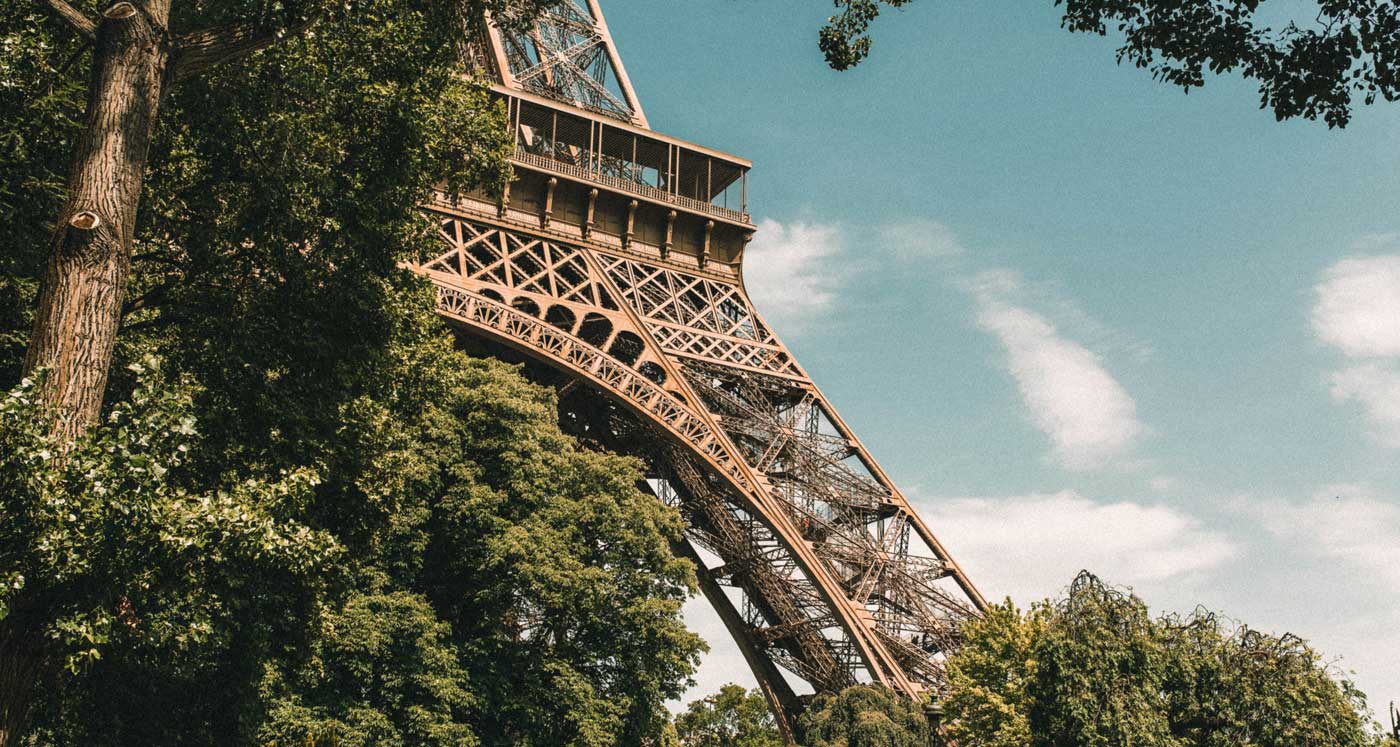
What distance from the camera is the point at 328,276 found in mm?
11773

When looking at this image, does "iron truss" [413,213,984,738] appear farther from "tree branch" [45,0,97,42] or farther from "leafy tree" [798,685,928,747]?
"tree branch" [45,0,97,42]

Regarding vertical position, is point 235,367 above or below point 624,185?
below

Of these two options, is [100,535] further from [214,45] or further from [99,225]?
[214,45]

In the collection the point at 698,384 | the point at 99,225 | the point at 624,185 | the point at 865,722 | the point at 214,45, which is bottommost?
the point at 865,722

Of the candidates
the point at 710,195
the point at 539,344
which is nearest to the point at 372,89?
the point at 539,344

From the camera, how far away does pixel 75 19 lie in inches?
328

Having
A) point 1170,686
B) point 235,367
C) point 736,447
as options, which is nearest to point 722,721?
point 736,447

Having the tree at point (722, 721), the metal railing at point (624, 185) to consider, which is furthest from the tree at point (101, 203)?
the tree at point (722, 721)

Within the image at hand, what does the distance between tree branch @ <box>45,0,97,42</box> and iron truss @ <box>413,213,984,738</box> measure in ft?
56.8

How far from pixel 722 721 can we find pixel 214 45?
41186 mm

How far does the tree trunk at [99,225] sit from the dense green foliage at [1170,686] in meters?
14.9

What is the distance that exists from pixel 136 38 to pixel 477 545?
14663mm

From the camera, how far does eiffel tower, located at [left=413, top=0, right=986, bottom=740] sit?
27.1 m

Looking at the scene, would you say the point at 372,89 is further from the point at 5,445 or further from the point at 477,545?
the point at 477,545
